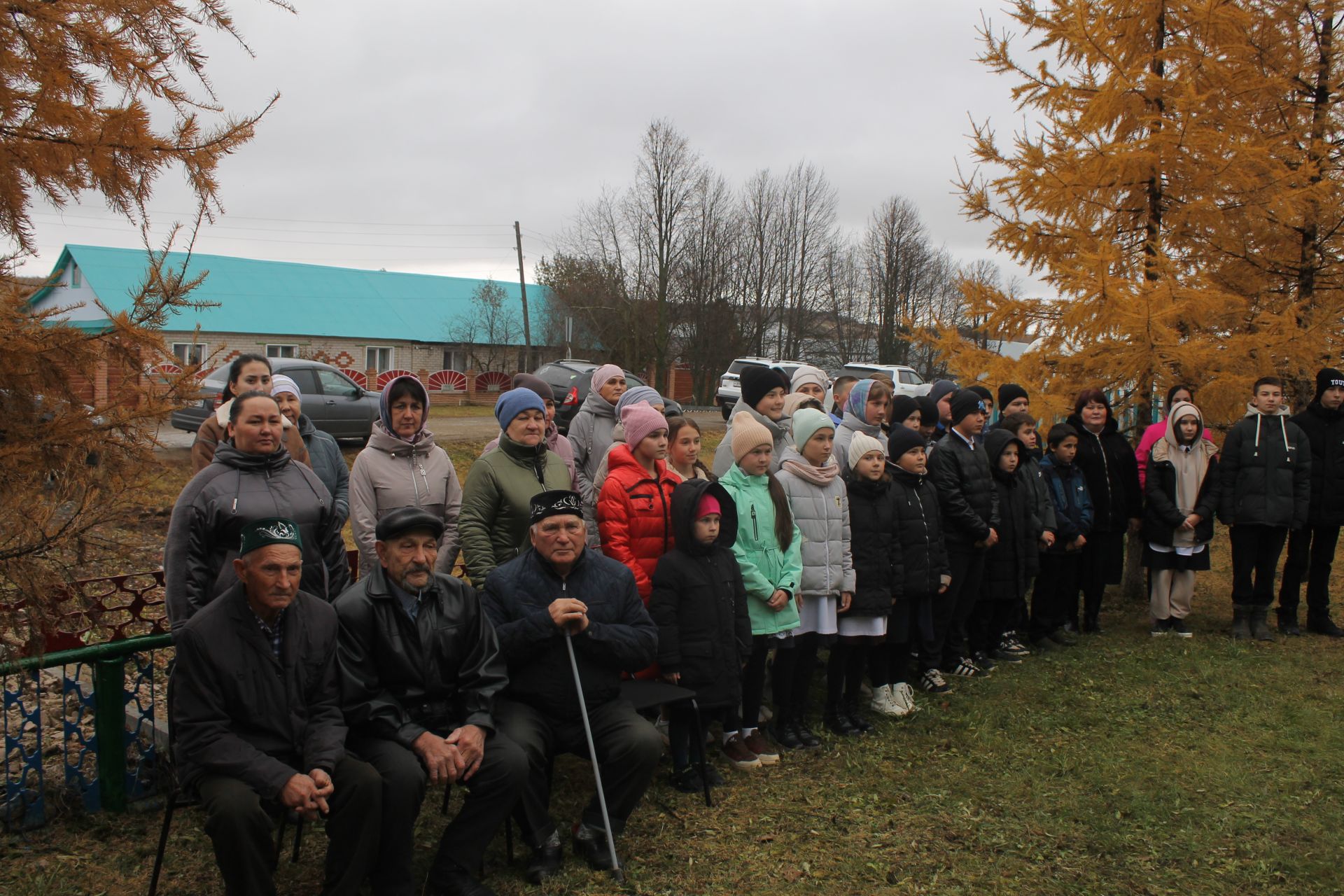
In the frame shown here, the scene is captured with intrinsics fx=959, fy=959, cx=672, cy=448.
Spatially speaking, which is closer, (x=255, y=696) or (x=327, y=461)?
(x=255, y=696)

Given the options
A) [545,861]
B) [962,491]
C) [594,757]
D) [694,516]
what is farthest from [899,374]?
[545,861]

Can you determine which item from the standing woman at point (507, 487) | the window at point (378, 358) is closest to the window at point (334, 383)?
the standing woman at point (507, 487)

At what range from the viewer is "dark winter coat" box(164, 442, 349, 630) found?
159 inches

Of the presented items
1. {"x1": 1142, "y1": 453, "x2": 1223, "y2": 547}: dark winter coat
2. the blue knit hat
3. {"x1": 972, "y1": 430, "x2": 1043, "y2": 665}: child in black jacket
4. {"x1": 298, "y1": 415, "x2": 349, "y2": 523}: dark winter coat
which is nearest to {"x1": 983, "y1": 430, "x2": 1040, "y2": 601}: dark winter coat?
{"x1": 972, "y1": 430, "x2": 1043, "y2": 665}: child in black jacket

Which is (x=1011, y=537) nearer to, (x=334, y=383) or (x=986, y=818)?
(x=986, y=818)

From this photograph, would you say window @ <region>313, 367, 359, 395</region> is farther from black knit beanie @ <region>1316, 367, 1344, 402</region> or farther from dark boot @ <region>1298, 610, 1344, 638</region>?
dark boot @ <region>1298, 610, 1344, 638</region>

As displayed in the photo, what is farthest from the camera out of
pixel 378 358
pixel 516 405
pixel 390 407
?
pixel 378 358

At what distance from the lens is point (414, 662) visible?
158 inches

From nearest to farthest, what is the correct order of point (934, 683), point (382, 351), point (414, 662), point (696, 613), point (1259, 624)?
point (414, 662), point (696, 613), point (934, 683), point (1259, 624), point (382, 351)

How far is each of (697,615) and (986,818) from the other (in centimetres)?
170

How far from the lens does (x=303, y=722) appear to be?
375 centimetres

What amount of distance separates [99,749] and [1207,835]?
16.8 feet

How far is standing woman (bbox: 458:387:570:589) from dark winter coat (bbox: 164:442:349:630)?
0.85 m

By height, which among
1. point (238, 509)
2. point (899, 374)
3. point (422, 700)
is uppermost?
point (899, 374)
